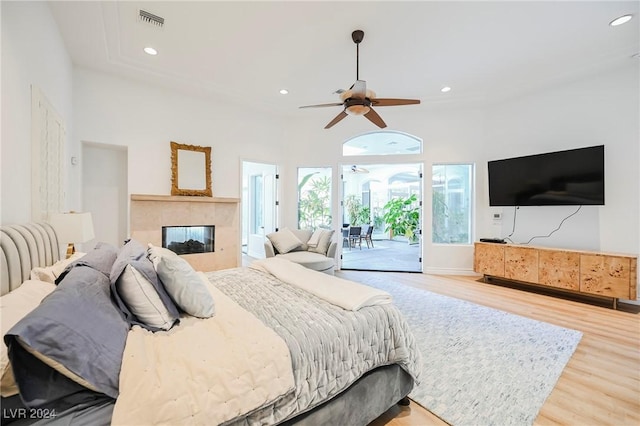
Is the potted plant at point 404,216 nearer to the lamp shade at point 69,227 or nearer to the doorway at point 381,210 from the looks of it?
the doorway at point 381,210

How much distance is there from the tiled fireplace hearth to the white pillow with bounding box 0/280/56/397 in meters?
3.07

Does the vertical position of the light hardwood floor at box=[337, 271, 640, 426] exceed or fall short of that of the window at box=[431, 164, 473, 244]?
it falls short

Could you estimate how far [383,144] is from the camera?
236 inches

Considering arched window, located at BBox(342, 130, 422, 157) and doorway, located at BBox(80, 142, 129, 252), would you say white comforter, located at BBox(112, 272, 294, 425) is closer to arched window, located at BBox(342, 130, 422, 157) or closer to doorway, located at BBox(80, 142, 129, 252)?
doorway, located at BBox(80, 142, 129, 252)

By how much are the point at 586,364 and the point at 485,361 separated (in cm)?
82

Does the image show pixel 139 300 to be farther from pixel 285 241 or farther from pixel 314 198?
pixel 314 198

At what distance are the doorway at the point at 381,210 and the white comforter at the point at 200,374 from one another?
6.72m

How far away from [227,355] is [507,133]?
220 inches

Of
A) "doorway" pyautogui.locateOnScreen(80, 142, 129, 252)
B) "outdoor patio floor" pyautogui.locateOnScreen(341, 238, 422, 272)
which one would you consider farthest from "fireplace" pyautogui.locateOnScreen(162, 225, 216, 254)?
"outdoor patio floor" pyautogui.locateOnScreen(341, 238, 422, 272)

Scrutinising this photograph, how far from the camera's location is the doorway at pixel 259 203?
6.12 m

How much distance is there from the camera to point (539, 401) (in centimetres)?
183

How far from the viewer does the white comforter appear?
0.91 metres

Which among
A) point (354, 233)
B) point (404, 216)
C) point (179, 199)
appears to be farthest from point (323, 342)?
point (404, 216)

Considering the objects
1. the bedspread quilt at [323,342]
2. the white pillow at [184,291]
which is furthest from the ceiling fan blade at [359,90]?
the white pillow at [184,291]
